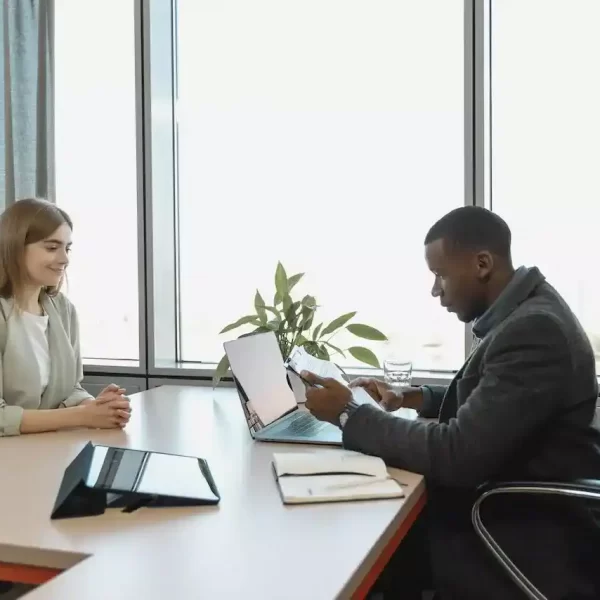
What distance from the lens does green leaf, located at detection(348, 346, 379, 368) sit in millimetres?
2391

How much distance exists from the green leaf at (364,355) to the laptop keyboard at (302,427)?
51 centimetres

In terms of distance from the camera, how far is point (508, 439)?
1.30 m

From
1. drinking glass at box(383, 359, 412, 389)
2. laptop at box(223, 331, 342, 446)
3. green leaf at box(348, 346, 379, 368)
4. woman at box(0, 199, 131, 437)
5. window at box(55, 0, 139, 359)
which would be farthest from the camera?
window at box(55, 0, 139, 359)

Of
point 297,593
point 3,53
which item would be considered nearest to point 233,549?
point 297,593

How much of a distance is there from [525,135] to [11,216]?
5.76 ft

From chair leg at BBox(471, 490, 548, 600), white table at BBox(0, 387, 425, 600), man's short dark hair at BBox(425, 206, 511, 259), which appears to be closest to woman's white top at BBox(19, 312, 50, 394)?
white table at BBox(0, 387, 425, 600)

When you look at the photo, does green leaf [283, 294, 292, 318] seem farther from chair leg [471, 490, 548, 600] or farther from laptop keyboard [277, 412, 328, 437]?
chair leg [471, 490, 548, 600]

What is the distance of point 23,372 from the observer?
1.96 meters

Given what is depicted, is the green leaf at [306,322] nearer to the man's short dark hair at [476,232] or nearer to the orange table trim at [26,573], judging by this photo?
the man's short dark hair at [476,232]

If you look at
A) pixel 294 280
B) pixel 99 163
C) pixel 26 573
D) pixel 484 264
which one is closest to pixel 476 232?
pixel 484 264

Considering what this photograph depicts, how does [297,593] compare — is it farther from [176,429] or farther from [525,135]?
[525,135]

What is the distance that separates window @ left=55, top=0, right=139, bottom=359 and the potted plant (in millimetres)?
877

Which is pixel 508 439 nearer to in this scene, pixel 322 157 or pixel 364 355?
pixel 364 355

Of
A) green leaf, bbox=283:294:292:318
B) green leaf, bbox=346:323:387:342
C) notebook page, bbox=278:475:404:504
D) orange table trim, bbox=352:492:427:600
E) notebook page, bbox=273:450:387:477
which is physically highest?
green leaf, bbox=283:294:292:318
